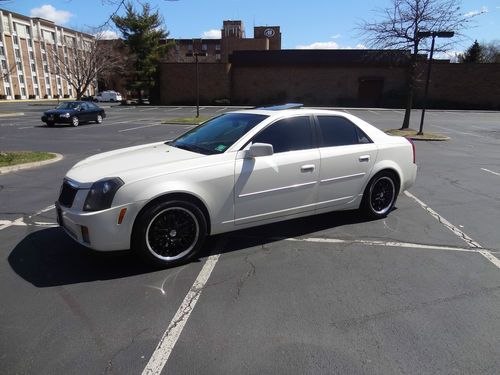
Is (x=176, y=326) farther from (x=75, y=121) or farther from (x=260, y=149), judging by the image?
(x=75, y=121)

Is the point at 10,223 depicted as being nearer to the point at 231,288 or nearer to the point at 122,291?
the point at 122,291

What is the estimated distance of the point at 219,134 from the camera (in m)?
4.95

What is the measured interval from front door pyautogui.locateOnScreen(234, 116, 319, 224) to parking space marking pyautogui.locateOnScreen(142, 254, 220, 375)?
824mm

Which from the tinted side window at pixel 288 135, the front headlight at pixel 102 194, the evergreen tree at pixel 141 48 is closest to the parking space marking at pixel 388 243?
the tinted side window at pixel 288 135

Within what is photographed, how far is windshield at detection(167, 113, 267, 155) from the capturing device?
4625 millimetres

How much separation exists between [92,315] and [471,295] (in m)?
3.35

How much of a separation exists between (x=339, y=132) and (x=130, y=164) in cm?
274

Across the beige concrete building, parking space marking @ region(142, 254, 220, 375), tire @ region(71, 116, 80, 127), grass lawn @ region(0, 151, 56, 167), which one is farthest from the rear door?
the beige concrete building

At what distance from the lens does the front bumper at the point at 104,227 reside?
3.76m

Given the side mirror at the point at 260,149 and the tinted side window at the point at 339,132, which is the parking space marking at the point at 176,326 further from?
the tinted side window at the point at 339,132

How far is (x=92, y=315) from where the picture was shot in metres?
3.28

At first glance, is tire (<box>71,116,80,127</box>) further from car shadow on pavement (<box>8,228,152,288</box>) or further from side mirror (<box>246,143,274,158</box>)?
side mirror (<box>246,143,274,158</box>)

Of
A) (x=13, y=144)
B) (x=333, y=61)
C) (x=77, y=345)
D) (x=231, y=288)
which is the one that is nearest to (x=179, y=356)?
(x=77, y=345)

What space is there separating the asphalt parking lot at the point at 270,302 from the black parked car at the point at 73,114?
17516 mm
